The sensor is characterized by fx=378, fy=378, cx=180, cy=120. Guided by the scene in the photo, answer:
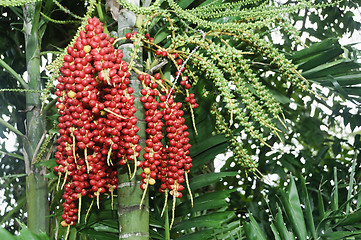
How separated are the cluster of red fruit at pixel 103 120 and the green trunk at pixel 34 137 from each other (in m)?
0.24

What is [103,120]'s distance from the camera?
0.60m

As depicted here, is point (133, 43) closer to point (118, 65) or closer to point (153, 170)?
point (118, 65)

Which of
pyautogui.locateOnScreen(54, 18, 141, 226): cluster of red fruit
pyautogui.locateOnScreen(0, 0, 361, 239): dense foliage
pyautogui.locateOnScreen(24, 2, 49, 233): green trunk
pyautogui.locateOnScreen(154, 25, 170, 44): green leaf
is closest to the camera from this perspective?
pyautogui.locateOnScreen(54, 18, 141, 226): cluster of red fruit

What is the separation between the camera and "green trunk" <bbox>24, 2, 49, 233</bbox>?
878 millimetres

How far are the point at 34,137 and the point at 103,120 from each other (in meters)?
0.39

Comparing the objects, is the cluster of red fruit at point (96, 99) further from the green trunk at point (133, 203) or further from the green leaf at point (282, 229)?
the green leaf at point (282, 229)

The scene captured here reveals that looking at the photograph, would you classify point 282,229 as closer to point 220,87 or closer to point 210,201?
point 210,201

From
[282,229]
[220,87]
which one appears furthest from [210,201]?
[220,87]

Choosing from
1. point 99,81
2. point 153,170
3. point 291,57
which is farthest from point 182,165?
point 291,57

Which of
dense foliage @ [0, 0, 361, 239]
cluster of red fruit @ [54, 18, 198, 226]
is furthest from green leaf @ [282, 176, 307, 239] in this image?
cluster of red fruit @ [54, 18, 198, 226]

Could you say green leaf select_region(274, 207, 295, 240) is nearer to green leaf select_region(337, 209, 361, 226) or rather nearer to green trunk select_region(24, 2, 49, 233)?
green leaf select_region(337, 209, 361, 226)

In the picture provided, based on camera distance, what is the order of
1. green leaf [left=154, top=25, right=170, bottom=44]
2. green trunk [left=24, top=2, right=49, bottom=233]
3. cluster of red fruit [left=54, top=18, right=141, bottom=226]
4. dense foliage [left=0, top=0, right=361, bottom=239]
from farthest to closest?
green trunk [left=24, top=2, right=49, bottom=233]
green leaf [left=154, top=25, right=170, bottom=44]
dense foliage [left=0, top=0, right=361, bottom=239]
cluster of red fruit [left=54, top=18, right=141, bottom=226]

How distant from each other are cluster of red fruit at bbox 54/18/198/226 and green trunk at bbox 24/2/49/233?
244mm

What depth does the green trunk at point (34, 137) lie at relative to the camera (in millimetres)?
878
